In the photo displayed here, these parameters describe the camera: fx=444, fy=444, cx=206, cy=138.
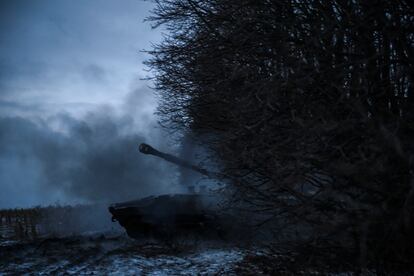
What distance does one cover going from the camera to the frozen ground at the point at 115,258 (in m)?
7.61

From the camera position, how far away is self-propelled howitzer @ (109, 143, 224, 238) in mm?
11219

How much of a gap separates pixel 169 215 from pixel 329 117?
7.36 m

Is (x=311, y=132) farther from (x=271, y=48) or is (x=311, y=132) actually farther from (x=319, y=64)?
(x=271, y=48)

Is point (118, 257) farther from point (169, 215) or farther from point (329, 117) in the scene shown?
point (329, 117)

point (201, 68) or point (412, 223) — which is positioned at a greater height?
point (201, 68)

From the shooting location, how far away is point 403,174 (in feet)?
14.2

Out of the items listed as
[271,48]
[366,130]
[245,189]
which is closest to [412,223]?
[366,130]

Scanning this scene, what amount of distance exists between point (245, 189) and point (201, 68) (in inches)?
102

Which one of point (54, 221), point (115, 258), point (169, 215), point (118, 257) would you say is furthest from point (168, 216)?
point (54, 221)

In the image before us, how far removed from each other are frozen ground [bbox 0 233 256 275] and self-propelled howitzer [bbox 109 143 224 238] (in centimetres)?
56

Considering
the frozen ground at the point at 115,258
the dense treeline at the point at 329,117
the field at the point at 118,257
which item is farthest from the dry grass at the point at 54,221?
the dense treeline at the point at 329,117

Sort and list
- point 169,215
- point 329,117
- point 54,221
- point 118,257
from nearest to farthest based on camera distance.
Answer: point 329,117
point 118,257
point 169,215
point 54,221

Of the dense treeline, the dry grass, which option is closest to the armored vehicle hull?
the dry grass

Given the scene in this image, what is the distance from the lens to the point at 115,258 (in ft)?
28.6
